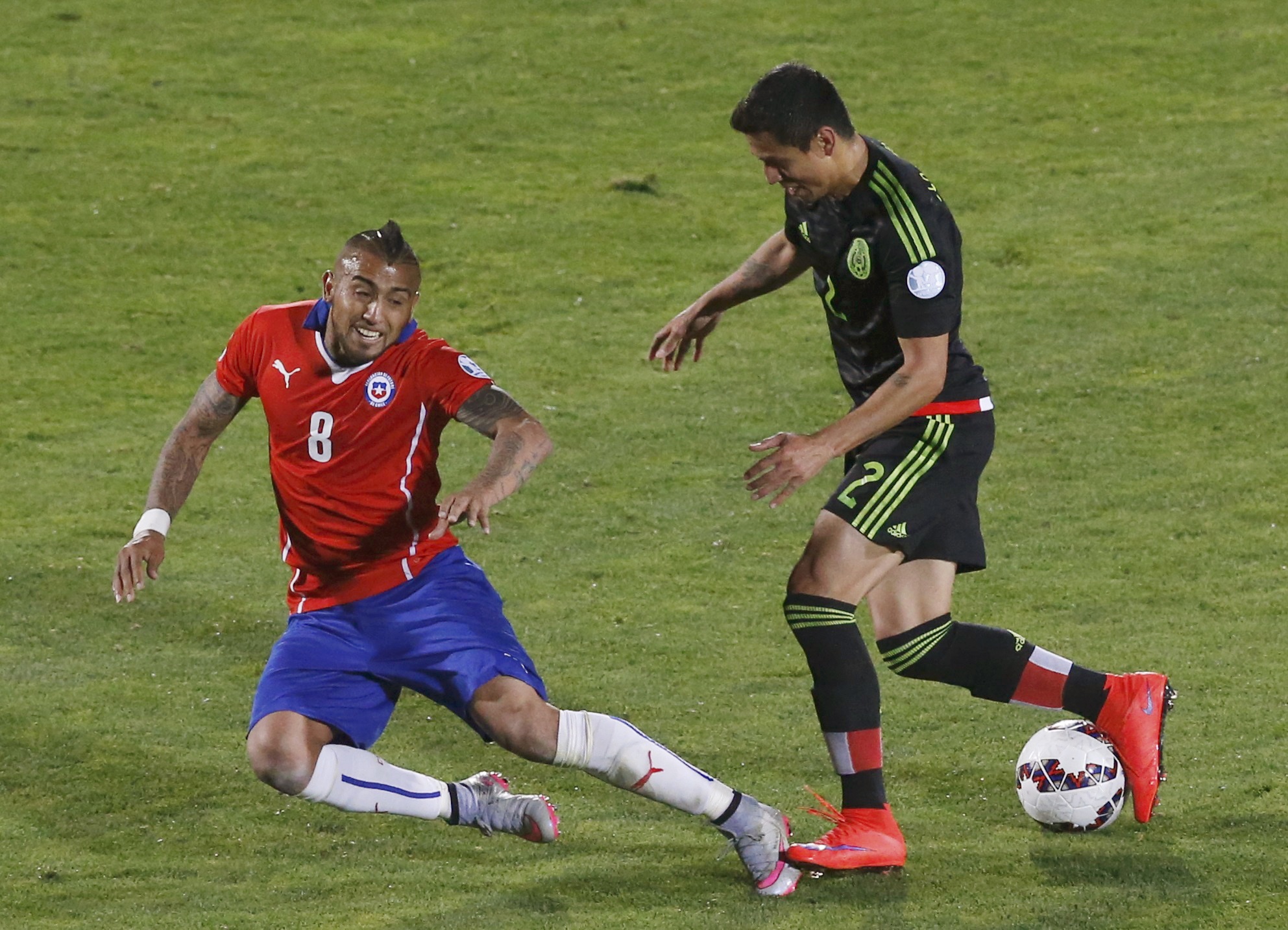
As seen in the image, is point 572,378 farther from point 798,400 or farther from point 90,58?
point 90,58

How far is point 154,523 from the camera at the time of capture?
4969 mm

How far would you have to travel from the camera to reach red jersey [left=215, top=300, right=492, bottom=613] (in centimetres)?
499

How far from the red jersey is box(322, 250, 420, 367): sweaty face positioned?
0.08 m

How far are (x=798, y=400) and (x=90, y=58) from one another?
8.82 m

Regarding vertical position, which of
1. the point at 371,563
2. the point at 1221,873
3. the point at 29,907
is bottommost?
the point at 29,907


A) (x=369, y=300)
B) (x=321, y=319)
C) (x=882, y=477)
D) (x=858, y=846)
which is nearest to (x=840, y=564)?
(x=882, y=477)

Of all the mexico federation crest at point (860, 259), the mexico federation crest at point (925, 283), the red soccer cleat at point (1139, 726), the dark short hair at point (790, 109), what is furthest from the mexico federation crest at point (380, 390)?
the red soccer cleat at point (1139, 726)

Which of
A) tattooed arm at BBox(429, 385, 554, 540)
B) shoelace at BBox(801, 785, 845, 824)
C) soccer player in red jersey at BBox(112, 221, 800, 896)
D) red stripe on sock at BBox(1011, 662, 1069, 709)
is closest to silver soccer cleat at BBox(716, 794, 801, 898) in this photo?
soccer player in red jersey at BBox(112, 221, 800, 896)

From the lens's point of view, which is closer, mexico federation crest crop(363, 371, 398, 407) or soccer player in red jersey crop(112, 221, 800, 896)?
soccer player in red jersey crop(112, 221, 800, 896)

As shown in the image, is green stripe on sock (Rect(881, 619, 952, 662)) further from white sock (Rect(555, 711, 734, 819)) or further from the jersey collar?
the jersey collar

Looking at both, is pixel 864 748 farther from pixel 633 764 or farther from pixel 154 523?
pixel 154 523

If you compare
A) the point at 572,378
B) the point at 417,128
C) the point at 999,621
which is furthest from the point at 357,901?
the point at 417,128

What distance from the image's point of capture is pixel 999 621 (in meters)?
7.30

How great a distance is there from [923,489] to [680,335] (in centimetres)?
108
